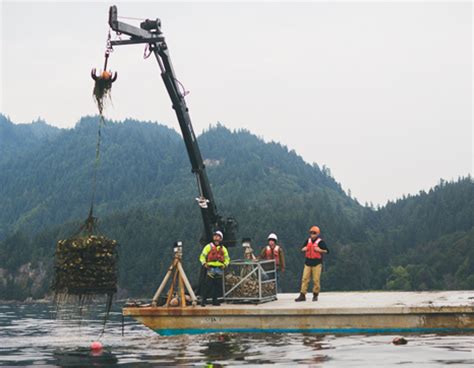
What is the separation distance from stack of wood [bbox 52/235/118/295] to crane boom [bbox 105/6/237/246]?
495 centimetres

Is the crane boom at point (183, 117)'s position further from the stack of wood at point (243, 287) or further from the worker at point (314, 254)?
the worker at point (314, 254)

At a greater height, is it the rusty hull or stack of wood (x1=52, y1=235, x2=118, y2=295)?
stack of wood (x1=52, y1=235, x2=118, y2=295)

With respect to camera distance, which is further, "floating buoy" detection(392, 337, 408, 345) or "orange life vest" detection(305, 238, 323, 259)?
"orange life vest" detection(305, 238, 323, 259)

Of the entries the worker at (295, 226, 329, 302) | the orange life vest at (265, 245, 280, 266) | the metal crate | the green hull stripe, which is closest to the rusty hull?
the green hull stripe

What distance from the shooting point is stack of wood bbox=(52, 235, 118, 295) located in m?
18.0

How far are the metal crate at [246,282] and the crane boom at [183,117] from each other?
107 cm

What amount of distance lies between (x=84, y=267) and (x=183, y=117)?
635 centimetres

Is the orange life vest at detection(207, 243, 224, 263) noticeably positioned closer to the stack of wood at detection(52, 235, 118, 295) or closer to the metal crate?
the metal crate

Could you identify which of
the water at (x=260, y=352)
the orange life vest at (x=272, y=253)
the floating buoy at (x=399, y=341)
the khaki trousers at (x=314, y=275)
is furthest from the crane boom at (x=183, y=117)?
the floating buoy at (x=399, y=341)

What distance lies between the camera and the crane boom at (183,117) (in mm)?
22203

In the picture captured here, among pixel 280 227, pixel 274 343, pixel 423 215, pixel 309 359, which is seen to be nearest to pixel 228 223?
pixel 274 343

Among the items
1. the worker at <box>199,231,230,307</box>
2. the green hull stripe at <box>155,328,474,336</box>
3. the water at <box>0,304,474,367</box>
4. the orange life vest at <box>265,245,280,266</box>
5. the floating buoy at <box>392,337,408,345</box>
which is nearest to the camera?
the water at <box>0,304,474,367</box>

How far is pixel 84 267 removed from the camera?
59.0 feet

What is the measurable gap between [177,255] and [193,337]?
Answer: 2049mm
